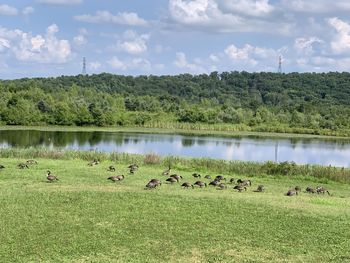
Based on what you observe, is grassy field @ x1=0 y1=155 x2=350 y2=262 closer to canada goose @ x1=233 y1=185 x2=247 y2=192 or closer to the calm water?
canada goose @ x1=233 y1=185 x2=247 y2=192

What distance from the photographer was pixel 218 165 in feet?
101

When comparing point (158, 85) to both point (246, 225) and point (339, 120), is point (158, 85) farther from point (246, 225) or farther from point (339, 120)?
point (246, 225)

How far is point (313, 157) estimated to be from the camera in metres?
50.6

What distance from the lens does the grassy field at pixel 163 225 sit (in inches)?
450

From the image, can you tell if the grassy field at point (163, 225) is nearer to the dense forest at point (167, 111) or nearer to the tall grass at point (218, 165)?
the tall grass at point (218, 165)

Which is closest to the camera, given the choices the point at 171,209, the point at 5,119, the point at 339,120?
the point at 171,209

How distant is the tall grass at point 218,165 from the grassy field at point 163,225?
9.21 metres

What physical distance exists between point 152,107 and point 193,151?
60.8 metres

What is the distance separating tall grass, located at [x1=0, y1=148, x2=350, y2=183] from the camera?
1147 inches

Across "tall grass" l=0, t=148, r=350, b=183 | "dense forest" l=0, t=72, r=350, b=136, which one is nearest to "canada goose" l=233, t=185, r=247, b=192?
"tall grass" l=0, t=148, r=350, b=183

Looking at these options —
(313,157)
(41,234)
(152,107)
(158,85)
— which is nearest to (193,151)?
(313,157)

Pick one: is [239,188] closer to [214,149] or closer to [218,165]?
[218,165]

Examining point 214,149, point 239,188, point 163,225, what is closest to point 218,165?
point 239,188

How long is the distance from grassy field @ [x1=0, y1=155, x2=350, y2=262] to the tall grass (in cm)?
921
